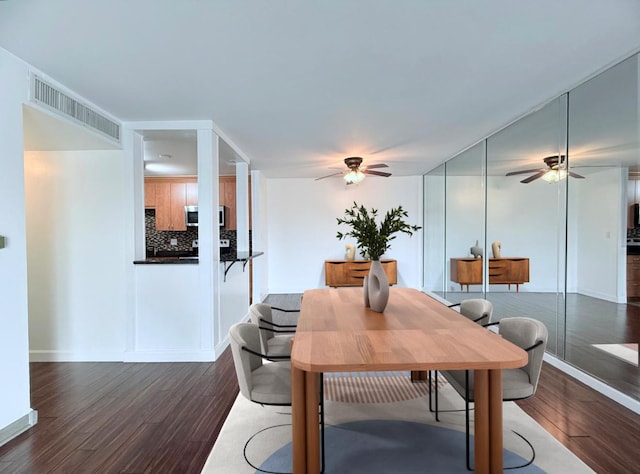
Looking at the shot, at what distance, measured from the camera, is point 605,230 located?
127 inches

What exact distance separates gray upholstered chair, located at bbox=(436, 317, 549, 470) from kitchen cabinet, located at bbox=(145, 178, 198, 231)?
624 centimetres

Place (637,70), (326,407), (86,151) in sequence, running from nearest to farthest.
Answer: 1. (637,70)
2. (326,407)
3. (86,151)

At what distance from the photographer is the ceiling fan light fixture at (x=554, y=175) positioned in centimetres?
347

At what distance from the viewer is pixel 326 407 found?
2789mm

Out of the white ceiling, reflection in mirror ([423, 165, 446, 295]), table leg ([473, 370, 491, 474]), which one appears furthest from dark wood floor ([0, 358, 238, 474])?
reflection in mirror ([423, 165, 446, 295])

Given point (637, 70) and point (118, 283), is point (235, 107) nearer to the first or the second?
point (118, 283)

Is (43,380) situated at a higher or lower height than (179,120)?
lower

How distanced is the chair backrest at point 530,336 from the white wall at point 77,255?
11.6ft

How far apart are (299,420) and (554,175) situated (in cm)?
330

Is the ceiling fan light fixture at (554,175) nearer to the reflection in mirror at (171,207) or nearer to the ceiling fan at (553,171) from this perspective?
the ceiling fan at (553,171)

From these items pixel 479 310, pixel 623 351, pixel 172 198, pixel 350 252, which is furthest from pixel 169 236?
pixel 623 351

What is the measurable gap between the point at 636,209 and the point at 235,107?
3.44 m

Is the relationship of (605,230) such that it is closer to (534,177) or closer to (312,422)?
(534,177)

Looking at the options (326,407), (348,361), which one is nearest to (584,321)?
(326,407)
